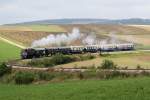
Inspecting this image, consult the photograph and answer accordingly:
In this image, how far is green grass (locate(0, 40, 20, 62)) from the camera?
84162 mm

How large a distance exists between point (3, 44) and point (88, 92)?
256 ft

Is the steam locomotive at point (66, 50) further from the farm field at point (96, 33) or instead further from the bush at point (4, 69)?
the bush at point (4, 69)

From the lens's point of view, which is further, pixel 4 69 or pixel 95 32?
pixel 95 32

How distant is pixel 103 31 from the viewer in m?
133

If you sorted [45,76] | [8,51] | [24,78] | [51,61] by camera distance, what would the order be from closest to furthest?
[24,78]
[45,76]
[51,61]
[8,51]

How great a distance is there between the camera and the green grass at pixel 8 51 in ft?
276

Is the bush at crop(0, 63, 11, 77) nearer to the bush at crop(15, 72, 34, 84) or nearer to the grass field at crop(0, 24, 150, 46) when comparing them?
the bush at crop(15, 72, 34, 84)

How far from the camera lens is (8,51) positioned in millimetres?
92812

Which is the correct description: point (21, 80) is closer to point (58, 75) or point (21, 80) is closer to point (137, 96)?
point (58, 75)

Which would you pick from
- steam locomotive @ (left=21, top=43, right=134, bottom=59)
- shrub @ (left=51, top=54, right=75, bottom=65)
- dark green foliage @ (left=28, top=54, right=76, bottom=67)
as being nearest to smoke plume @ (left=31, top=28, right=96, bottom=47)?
steam locomotive @ (left=21, top=43, right=134, bottom=59)

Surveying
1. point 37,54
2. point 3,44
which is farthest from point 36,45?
point 37,54

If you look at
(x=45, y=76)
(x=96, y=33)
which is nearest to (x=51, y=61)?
(x=45, y=76)

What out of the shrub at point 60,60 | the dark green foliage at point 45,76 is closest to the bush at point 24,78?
the dark green foliage at point 45,76

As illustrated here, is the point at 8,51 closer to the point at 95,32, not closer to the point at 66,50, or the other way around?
the point at 66,50
